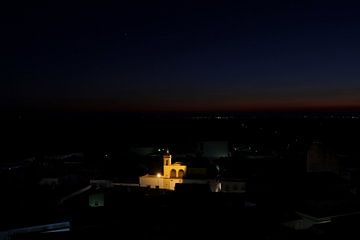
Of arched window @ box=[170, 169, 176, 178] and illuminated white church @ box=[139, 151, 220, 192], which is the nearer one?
illuminated white church @ box=[139, 151, 220, 192]

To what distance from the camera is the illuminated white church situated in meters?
26.4

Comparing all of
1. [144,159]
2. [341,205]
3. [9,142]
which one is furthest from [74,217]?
[9,142]

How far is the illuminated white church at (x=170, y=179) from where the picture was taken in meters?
26.4

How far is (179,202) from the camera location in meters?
16.9

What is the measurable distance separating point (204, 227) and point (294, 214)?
611 cm

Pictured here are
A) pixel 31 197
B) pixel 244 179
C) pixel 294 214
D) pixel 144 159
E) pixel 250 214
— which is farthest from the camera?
pixel 144 159

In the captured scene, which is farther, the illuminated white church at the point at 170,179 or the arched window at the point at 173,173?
the arched window at the point at 173,173

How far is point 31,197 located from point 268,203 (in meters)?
12.8

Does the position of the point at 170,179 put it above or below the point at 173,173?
below

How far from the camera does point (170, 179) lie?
1051 inches

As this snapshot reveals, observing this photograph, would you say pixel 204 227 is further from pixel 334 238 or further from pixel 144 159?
pixel 144 159

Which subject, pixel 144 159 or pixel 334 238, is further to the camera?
pixel 144 159

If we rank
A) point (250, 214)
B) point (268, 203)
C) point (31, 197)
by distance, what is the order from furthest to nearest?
point (31, 197) < point (268, 203) < point (250, 214)

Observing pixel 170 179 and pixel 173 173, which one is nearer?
pixel 170 179
